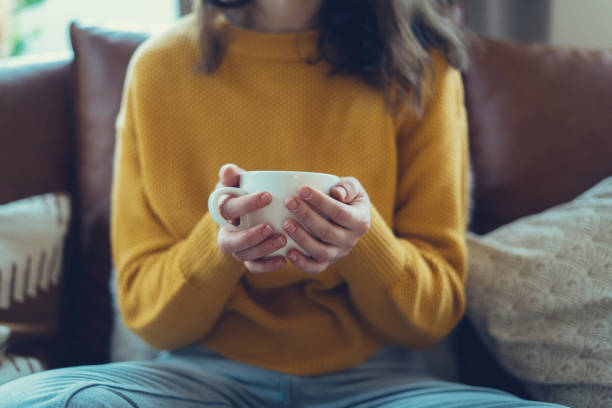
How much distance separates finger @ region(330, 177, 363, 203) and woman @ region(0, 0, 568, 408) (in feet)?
0.52

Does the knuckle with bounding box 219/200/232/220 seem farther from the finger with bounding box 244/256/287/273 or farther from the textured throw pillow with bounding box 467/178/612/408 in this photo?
the textured throw pillow with bounding box 467/178/612/408

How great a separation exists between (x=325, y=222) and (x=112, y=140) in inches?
27.2

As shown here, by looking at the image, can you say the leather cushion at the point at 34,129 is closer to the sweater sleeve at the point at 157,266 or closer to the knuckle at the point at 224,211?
the sweater sleeve at the point at 157,266

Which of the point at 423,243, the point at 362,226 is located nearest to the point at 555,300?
the point at 423,243

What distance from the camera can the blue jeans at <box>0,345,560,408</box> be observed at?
2.28ft

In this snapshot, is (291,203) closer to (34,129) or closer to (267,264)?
(267,264)

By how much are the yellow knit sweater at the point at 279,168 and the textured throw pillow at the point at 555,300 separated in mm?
64

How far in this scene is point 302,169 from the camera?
948 millimetres

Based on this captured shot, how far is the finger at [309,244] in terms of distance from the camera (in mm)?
627

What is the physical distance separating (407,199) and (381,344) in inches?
9.9

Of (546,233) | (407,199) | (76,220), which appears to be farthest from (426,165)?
(76,220)

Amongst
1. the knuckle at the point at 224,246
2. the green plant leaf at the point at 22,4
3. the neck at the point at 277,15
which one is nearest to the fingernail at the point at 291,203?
the knuckle at the point at 224,246

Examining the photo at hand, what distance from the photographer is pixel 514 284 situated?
91cm

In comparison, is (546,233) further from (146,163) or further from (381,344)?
(146,163)
